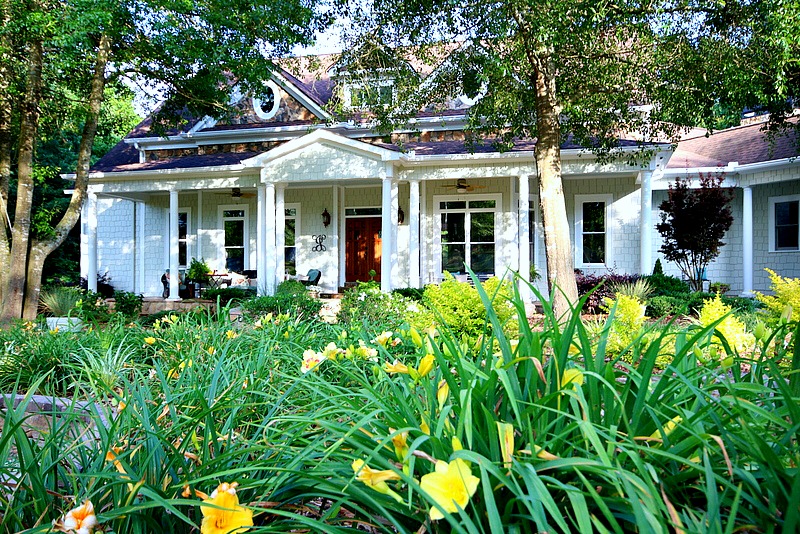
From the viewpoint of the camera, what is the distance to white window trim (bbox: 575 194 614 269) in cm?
1519

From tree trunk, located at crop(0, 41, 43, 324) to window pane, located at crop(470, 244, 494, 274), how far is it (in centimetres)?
1002

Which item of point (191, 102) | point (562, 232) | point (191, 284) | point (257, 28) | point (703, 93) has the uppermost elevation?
point (257, 28)

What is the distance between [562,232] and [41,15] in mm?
9093

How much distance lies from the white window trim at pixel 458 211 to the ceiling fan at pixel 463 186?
7.0 inches

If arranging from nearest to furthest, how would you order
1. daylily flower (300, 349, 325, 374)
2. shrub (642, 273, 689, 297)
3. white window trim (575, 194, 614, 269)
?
daylily flower (300, 349, 325, 374) < shrub (642, 273, 689, 297) < white window trim (575, 194, 614, 269)

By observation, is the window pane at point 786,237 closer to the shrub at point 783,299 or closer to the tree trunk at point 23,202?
the shrub at point 783,299

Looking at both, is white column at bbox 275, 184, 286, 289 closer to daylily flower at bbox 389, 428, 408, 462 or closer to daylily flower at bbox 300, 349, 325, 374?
daylily flower at bbox 300, 349, 325, 374

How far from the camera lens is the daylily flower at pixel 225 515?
1298mm

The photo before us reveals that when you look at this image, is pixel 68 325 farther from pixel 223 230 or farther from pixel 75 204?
pixel 223 230

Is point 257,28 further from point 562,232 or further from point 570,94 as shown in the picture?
Answer: point 562,232

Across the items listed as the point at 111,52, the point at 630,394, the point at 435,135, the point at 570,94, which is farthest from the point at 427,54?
the point at 630,394

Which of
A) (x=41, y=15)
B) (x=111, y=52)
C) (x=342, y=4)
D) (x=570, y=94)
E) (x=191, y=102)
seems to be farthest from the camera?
(x=191, y=102)

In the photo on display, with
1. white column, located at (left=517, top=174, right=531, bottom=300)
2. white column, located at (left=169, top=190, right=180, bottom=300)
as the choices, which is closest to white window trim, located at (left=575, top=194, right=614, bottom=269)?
white column, located at (left=517, top=174, right=531, bottom=300)

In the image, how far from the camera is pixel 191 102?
520 inches
